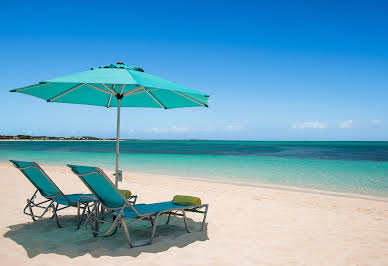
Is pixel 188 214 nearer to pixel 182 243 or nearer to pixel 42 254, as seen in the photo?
pixel 182 243

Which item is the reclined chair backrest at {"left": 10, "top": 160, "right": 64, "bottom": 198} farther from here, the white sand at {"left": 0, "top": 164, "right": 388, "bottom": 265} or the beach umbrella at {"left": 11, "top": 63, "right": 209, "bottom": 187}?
the beach umbrella at {"left": 11, "top": 63, "right": 209, "bottom": 187}

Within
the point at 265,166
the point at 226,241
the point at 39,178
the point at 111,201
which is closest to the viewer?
the point at 111,201

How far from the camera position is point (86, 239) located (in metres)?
3.42

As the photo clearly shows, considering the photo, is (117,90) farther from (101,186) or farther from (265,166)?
(265,166)

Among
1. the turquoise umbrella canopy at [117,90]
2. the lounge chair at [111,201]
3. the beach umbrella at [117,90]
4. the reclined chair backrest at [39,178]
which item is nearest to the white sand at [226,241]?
the lounge chair at [111,201]

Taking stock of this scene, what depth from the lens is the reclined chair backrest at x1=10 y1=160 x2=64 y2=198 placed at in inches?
147

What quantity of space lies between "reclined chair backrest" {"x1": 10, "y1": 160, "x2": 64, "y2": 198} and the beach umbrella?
2.59 ft

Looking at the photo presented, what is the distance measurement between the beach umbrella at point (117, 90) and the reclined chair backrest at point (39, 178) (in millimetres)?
790

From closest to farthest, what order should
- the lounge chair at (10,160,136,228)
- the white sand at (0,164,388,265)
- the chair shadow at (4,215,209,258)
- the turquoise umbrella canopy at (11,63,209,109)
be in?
the white sand at (0,164,388,265), the chair shadow at (4,215,209,258), the turquoise umbrella canopy at (11,63,209,109), the lounge chair at (10,160,136,228)

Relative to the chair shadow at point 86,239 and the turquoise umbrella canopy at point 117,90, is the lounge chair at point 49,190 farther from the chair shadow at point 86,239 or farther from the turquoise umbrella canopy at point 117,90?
the turquoise umbrella canopy at point 117,90

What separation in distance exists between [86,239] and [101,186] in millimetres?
694

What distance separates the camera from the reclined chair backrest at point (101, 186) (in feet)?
10.2

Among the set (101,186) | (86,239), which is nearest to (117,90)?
(101,186)

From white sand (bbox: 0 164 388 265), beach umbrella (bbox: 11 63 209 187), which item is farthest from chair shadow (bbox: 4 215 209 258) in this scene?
beach umbrella (bbox: 11 63 209 187)
